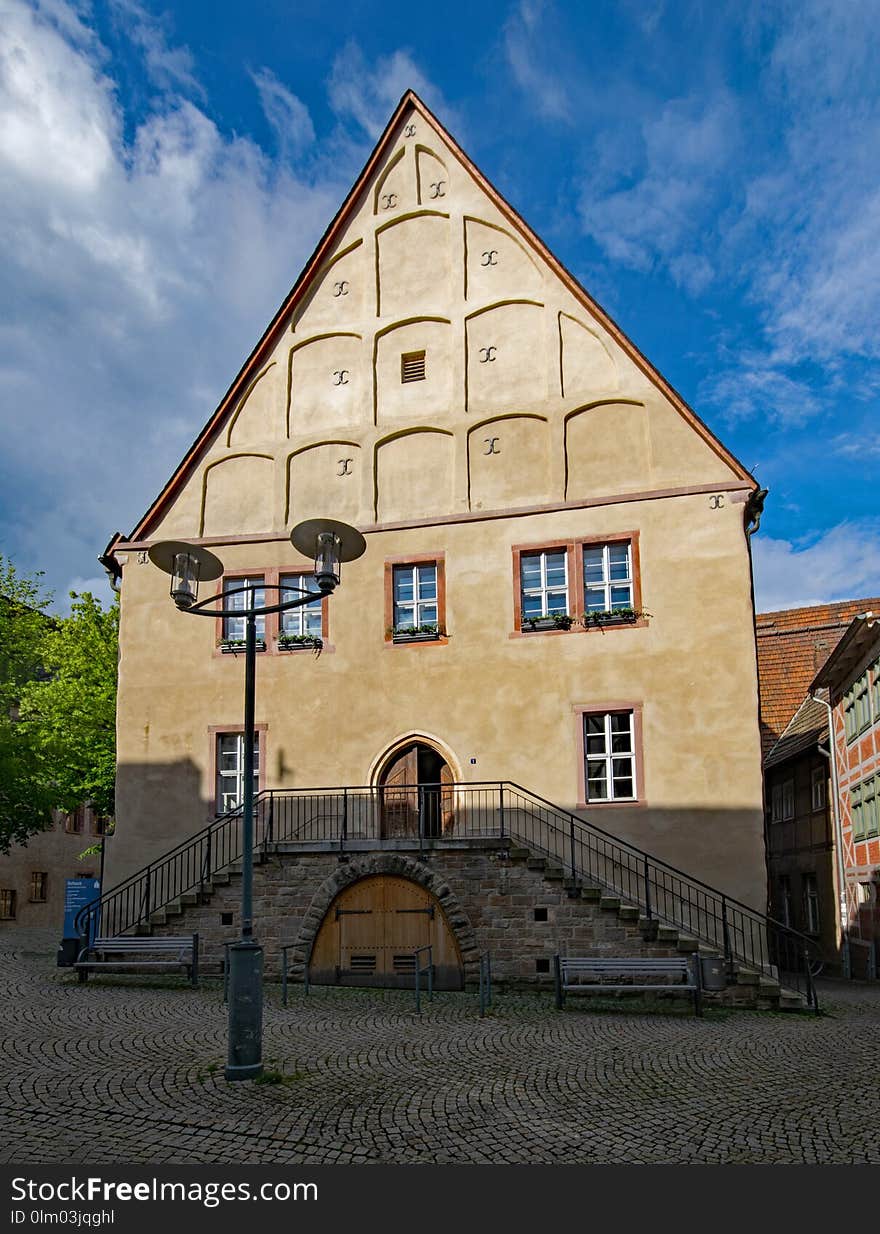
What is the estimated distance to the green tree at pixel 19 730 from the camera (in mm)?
24672

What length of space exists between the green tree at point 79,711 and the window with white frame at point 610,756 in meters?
13.3

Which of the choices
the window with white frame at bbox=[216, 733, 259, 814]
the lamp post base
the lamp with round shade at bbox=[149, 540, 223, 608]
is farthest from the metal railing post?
the lamp with round shade at bbox=[149, 540, 223, 608]

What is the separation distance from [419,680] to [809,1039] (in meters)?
8.81

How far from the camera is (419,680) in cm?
1847

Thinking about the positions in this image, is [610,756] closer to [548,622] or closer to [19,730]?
[548,622]

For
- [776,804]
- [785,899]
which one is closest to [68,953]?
[785,899]

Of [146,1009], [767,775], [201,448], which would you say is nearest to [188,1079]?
[146,1009]

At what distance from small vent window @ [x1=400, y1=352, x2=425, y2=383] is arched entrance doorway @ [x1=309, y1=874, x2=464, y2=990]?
9513 mm

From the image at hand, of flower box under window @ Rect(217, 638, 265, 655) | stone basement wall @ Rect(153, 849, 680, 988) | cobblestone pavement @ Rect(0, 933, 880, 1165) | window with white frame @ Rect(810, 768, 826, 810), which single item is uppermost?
flower box under window @ Rect(217, 638, 265, 655)

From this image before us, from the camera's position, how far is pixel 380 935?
16.3m

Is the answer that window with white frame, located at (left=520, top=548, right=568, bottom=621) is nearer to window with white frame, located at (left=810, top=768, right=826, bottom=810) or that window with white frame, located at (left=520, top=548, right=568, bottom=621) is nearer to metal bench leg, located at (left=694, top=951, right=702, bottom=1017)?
metal bench leg, located at (left=694, top=951, right=702, bottom=1017)

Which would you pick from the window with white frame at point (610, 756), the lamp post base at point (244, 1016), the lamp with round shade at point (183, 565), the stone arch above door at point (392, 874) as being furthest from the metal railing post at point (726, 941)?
the lamp with round shade at point (183, 565)

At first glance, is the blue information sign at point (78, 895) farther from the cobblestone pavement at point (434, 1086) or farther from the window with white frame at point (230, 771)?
the cobblestone pavement at point (434, 1086)

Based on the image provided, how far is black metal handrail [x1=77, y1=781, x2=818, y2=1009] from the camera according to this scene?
1612 cm
